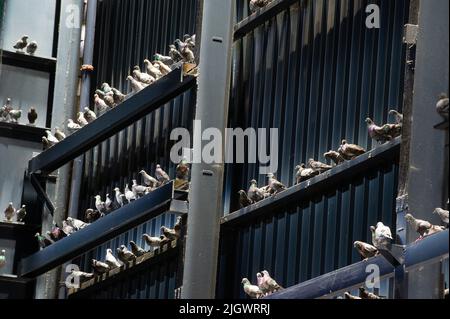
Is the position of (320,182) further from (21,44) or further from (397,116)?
(21,44)

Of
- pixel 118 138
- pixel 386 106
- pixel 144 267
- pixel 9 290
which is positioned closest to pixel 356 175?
pixel 386 106

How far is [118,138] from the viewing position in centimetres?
2395

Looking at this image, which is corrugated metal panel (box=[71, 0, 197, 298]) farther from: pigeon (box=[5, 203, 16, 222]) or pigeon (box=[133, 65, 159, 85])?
pigeon (box=[5, 203, 16, 222])

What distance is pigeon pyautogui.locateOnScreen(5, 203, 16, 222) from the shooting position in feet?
80.8

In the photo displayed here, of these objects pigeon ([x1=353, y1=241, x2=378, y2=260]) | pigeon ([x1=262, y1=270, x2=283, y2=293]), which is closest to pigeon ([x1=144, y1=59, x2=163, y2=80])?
pigeon ([x1=262, y1=270, x2=283, y2=293])

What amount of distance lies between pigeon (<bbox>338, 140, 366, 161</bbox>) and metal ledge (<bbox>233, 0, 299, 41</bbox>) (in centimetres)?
264

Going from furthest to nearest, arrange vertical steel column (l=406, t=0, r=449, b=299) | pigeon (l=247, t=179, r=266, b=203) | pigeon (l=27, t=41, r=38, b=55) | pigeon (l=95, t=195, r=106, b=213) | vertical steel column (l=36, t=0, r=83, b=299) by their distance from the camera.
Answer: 1. pigeon (l=27, t=41, r=38, b=55)
2. vertical steel column (l=36, t=0, r=83, b=299)
3. pigeon (l=95, t=195, r=106, b=213)
4. pigeon (l=247, t=179, r=266, b=203)
5. vertical steel column (l=406, t=0, r=449, b=299)

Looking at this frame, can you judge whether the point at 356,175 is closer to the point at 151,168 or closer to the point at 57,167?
the point at 151,168

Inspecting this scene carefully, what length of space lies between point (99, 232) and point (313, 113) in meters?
4.31

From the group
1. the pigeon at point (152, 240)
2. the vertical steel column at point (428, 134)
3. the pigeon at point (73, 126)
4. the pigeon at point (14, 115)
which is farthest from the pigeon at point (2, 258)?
the vertical steel column at point (428, 134)

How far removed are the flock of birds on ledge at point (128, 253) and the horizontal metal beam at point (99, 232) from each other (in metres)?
0.25

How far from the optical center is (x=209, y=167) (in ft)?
67.1

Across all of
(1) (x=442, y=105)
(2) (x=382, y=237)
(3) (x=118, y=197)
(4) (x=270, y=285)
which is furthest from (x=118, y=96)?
(1) (x=442, y=105)

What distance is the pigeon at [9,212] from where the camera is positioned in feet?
80.8
